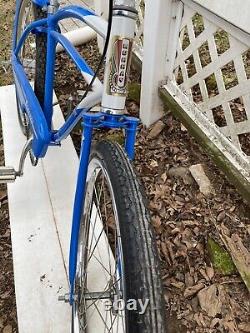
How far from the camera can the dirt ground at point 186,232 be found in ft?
5.36

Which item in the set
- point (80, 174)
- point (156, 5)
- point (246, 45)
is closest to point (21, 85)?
point (156, 5)

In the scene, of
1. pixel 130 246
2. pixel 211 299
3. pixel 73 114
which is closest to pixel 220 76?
pixel 73 114

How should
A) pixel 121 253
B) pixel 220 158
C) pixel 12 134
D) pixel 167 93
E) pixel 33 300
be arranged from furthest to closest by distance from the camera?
pixel 12 134, pixel 167 93, pixel 220 158, pixel 33 300, pixel 121 253

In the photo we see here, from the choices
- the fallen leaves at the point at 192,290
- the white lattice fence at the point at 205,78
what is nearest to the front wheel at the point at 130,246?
the fallen leaves at the point at 192,290

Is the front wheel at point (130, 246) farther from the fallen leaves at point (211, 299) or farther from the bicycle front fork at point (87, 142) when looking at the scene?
the fallen leaves at point (211, 299)

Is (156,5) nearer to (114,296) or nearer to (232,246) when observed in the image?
(232,246)

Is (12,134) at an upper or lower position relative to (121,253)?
upper

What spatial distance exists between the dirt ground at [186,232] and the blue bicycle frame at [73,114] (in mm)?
496

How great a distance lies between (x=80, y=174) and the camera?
1.17 meters

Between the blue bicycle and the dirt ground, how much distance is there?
32 cm

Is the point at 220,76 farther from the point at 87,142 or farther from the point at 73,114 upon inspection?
the point at 87,142

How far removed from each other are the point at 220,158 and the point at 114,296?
109cm

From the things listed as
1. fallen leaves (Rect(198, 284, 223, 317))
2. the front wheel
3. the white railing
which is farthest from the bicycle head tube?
fallen leaves (Rect(198, 284, 223, 317))

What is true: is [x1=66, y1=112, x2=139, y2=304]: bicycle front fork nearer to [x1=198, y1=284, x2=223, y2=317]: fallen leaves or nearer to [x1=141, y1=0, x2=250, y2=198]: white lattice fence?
[x1=198, y1=284, x2=223, y2=317]: fallen leaves
